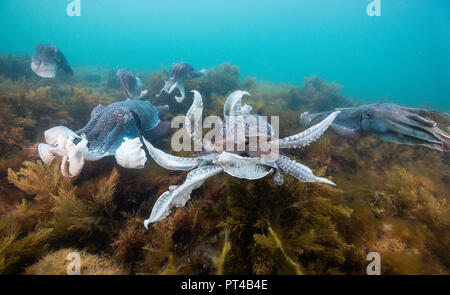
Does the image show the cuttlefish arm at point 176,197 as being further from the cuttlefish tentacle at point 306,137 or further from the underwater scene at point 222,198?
the cuttlefish tentacle at point 306,137

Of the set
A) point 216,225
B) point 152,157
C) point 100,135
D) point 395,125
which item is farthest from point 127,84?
point 395,125

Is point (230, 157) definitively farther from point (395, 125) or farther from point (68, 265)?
point (395, 125)

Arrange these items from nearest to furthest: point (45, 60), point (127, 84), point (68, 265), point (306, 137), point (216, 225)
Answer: point (68, 265)
point (306, 137)
point (216, 225)
point (127, 84)
point (45, 60)

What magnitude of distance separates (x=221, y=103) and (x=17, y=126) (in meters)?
5.16

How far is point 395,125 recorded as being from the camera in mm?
2799

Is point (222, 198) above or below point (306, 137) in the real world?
below

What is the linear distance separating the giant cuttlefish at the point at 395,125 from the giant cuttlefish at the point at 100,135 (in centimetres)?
358

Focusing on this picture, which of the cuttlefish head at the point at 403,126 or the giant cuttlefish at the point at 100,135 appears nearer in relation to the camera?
the giant cuttlefish at the point at 100,135

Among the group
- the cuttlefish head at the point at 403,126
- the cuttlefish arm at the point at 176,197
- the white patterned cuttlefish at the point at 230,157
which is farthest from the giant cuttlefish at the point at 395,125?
the cuttlefish arm at the point at 176,197

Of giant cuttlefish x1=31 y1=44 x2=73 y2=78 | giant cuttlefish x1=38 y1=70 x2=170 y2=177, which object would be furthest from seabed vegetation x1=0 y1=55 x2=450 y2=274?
giant cuttlefish x1=31 y1=44 x2=73 y2=78

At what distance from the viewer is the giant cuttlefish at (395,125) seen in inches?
100

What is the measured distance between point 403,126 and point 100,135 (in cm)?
477

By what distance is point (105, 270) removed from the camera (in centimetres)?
195
